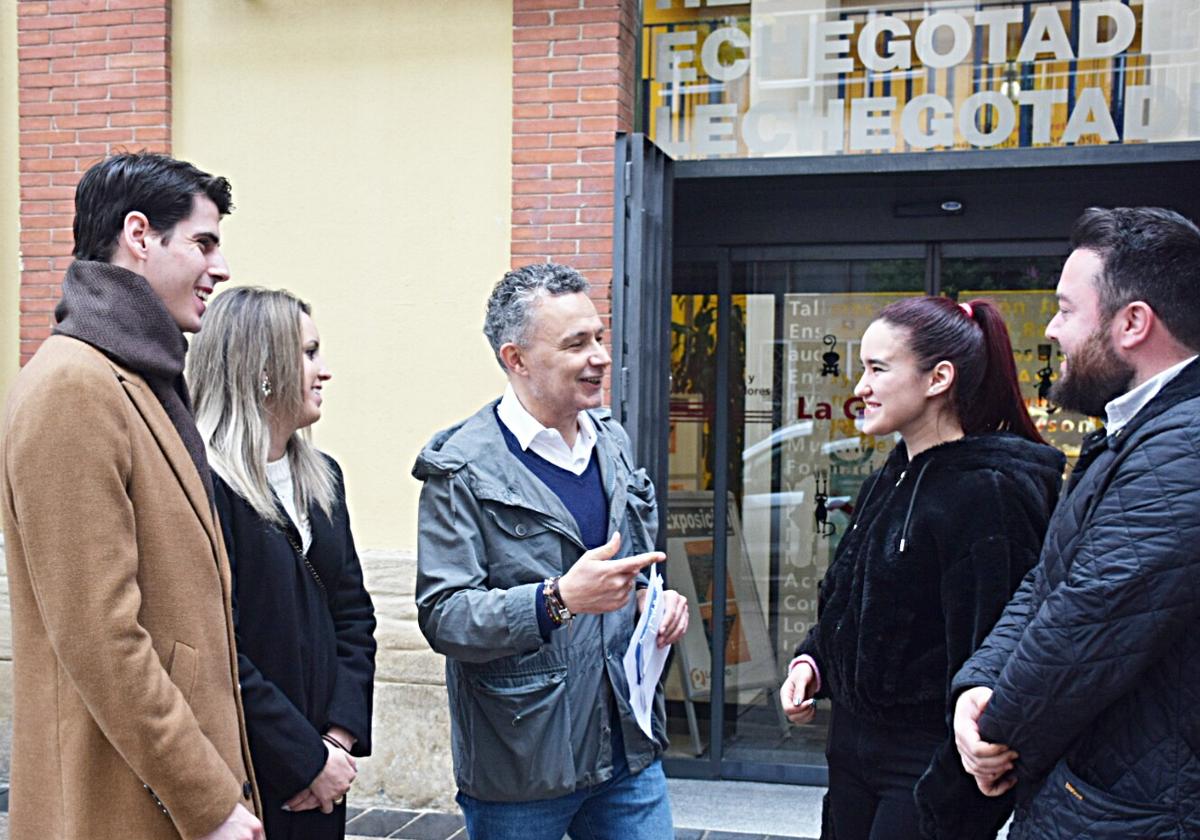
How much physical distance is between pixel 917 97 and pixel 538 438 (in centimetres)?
351

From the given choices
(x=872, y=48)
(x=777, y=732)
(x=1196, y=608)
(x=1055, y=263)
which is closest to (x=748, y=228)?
(x=872, y=48)

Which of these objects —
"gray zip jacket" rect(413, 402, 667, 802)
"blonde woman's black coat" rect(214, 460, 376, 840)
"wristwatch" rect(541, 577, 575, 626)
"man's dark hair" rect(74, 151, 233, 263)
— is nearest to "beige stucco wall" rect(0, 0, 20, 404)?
"blonde woman's black coat" rect(214, 460, 376, 840)

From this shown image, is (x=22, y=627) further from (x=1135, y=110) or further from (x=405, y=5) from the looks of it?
(x=1135, y=110)

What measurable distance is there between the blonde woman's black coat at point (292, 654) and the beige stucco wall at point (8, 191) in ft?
13.9

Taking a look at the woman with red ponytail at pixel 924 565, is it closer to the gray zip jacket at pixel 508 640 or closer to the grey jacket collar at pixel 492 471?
the gray zip jacket at pixel 508 640

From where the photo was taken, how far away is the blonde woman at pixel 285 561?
3.05 metres

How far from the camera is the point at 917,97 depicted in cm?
616

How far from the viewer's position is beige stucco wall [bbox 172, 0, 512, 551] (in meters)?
6.29

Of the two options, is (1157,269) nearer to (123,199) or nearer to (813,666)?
(813,666)

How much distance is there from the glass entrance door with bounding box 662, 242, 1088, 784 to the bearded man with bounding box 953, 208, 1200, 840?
3729 mm

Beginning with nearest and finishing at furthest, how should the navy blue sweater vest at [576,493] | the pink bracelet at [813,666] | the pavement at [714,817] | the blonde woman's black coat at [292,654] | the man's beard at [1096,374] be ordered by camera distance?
the man's beard at [1096,374]
the blonde woman's black coat at [292,654]
the navy blue sweater vest at [576,493]
the pink bracelet at [813,666]
the pavement at [714,817]

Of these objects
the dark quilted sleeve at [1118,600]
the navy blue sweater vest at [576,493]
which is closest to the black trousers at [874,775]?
the dark quilted sleeve at [1118,600]

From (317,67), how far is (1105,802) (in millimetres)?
5268

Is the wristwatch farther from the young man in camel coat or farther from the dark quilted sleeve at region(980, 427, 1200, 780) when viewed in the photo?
the dark quilted sleeve at region(980, 427, 1200, 780)
